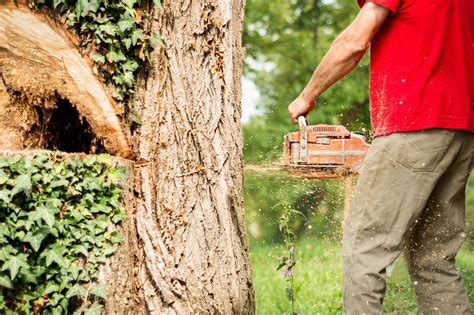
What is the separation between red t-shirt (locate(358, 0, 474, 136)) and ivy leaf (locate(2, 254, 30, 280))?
67.8 inches

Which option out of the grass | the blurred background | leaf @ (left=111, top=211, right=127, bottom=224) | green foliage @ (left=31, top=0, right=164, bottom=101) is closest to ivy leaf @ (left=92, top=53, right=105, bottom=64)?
green foliage @ (left=31, top=0, right=164, bottom=101)

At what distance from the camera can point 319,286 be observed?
620 cm

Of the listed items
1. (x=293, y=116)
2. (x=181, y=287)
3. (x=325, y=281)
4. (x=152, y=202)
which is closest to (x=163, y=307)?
(x=181, y=287)

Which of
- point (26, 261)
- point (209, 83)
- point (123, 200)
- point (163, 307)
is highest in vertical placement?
point (209, 83)

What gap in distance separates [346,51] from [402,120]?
0.42 meters

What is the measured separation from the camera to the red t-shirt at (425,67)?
114 inches

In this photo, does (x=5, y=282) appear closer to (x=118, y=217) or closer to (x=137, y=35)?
(x=118, y=217)

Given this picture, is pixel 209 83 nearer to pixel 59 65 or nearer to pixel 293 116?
pixel 293 116

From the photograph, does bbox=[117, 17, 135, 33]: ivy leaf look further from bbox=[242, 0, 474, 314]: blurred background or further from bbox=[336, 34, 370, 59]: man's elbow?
bbox=[242, 0, 474, 314]: blurred background

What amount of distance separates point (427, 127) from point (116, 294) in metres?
1.67

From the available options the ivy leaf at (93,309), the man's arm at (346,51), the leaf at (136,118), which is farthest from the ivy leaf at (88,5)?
the ivy leaf at (93,309)

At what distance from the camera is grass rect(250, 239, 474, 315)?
520 centimetres

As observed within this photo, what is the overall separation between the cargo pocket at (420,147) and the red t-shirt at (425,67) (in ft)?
0.13

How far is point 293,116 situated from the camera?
10.6 feet
